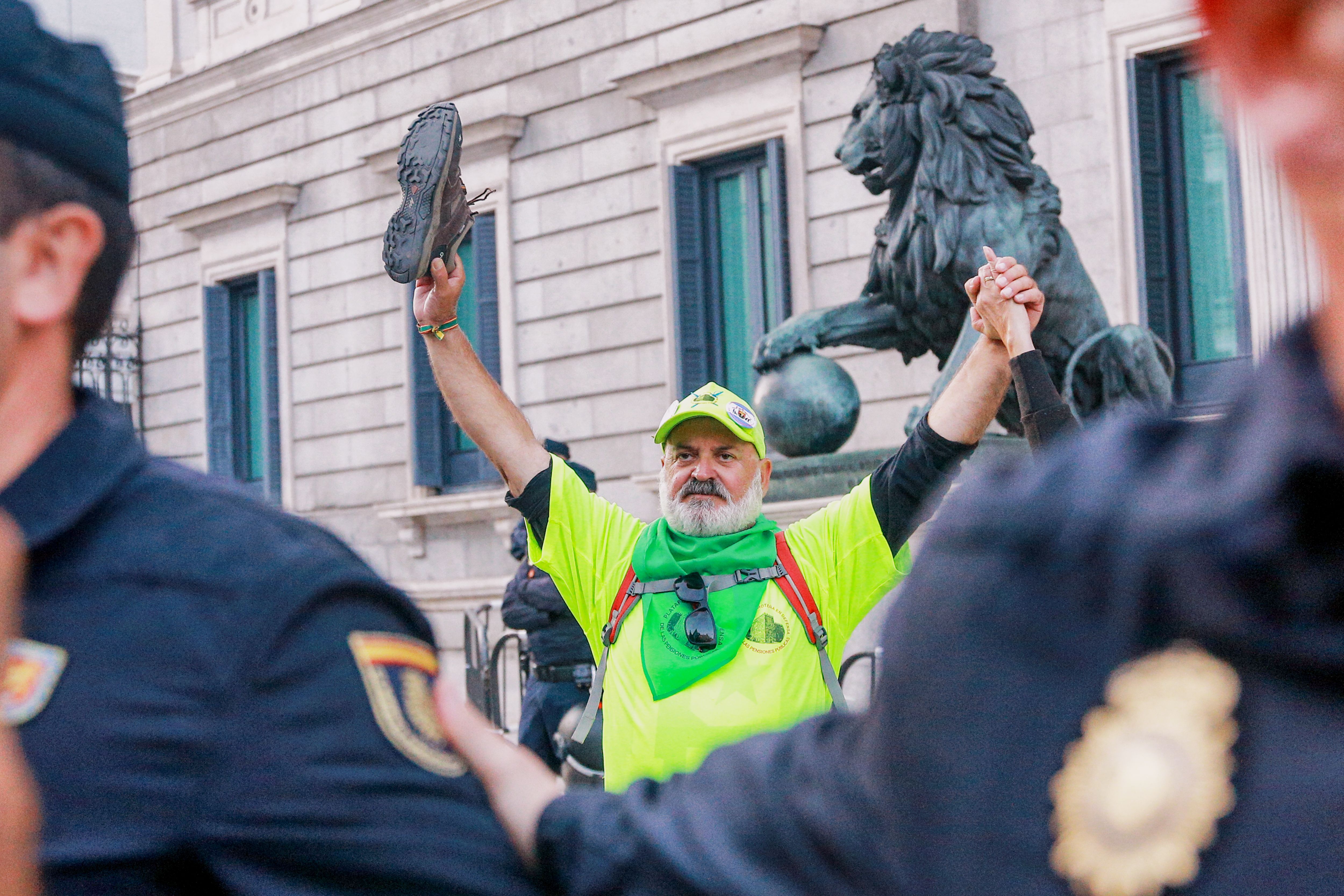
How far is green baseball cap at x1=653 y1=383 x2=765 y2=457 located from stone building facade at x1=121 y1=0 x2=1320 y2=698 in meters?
5.05

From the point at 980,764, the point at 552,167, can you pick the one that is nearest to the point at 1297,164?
the point at 980,764

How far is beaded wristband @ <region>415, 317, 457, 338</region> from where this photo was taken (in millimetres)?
3719

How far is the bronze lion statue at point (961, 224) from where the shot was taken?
734 centimetres

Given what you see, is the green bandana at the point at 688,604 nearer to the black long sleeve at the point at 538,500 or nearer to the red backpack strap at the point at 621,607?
the red backpack strap at the point at 621,607

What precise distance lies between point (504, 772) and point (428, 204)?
7.00 ft

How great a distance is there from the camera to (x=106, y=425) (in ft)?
4.65

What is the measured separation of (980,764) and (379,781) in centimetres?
55

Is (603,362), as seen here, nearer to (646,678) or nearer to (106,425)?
(646,678)

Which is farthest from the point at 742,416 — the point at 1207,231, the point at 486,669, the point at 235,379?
the point at 235,379

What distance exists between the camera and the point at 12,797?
103cm

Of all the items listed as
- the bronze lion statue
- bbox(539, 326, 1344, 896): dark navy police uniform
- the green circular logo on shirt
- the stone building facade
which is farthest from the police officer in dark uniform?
the stone building facade

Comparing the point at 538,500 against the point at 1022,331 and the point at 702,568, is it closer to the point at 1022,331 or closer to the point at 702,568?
the point at 702,568

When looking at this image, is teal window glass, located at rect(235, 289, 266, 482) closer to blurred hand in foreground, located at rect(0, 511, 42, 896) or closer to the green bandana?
the green bandana

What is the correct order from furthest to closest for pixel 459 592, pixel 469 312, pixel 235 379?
pixel 235 379, pixel 469 312, pixel 459 592
